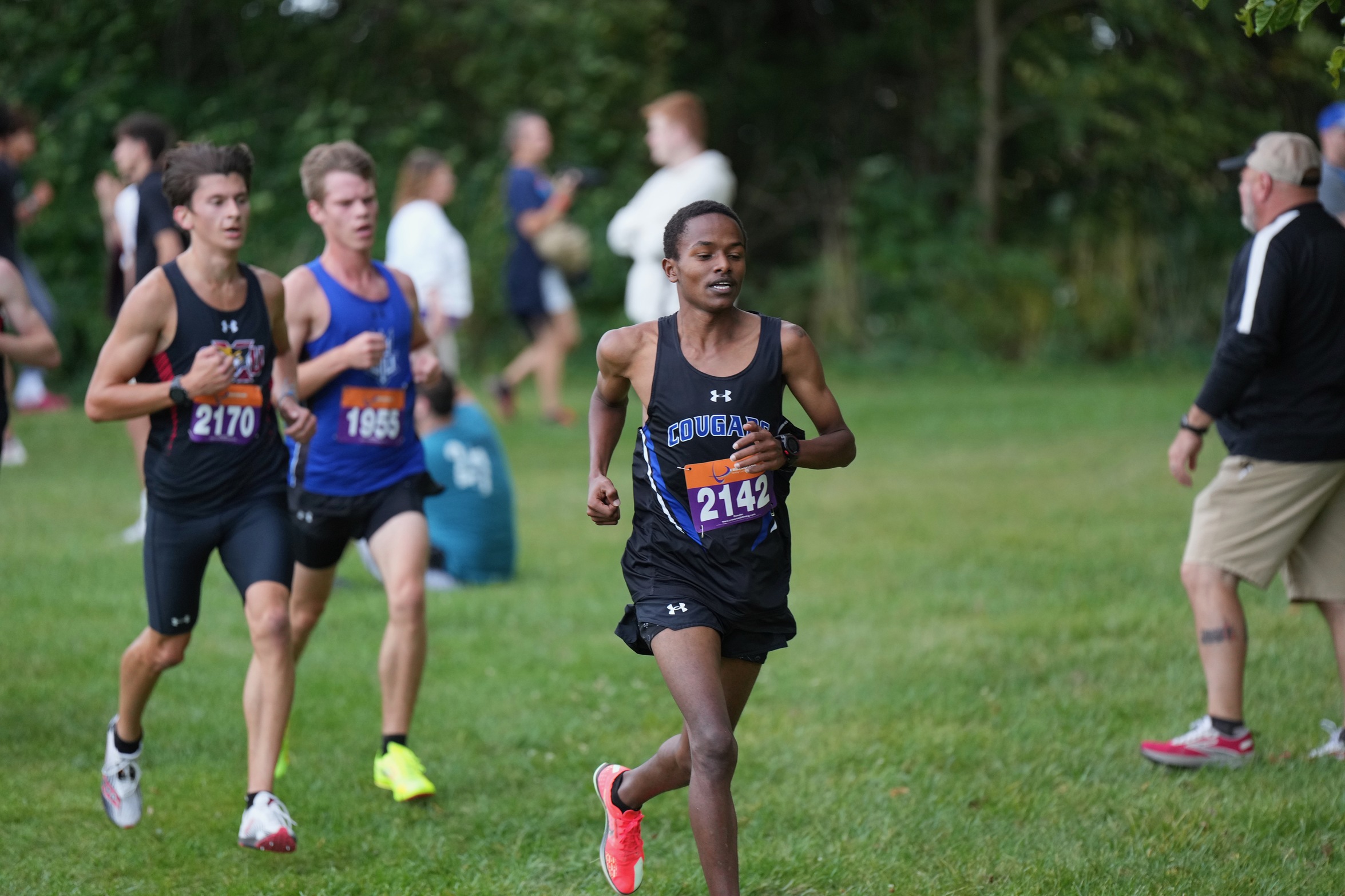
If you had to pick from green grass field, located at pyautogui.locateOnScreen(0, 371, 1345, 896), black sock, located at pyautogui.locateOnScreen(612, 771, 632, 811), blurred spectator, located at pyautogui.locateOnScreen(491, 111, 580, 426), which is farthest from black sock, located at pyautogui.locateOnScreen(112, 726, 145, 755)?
blurred spectator, located at pyautogui.locateOnScreen(491, 111, 580, 426)

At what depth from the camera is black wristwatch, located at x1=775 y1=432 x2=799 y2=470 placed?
425 cm

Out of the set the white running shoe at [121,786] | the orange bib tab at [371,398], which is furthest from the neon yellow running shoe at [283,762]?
the orange bib tab at [371,398]

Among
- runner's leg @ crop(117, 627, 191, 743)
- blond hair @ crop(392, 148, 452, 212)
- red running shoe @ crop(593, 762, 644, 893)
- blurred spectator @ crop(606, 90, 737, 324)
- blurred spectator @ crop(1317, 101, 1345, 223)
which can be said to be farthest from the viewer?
blond hair @ crop(392, 148, 452, 212)

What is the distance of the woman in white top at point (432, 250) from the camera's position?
1135 cm

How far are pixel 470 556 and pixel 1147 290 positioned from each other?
13126mm

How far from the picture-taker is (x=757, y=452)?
4.16 meters

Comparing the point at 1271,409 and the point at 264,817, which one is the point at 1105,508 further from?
the point at 264,817

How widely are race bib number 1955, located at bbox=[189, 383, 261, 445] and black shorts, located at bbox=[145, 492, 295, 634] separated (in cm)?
24

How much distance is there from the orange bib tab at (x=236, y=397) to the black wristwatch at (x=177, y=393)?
131 millimetres

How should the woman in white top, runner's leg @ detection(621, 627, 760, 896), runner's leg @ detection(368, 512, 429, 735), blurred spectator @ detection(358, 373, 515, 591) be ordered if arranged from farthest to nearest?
the woman in white top, blurred spectator @ detection(358, 373, 515, 591), runner's leg @ detection(368, 512, 429, 735), runner's leg @ detection(621, 627, 760, 896)

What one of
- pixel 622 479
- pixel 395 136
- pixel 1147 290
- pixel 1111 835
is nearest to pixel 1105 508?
pixel 622 479

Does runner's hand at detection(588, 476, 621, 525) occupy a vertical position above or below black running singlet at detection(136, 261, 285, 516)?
below

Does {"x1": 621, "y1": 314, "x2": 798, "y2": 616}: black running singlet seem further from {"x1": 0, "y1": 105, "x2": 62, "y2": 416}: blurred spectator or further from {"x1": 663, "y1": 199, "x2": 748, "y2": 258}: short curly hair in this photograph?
{"x1": 0, "y1": 105, "x2": 62, "y2": 416}: blurred spectator

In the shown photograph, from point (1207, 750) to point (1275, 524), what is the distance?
91 cm
